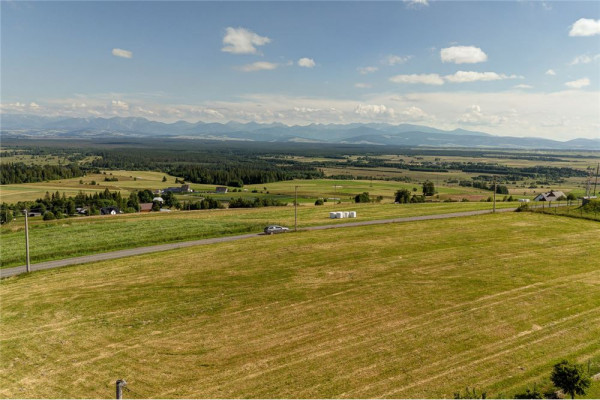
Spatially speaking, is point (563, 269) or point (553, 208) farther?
point (553, 208)

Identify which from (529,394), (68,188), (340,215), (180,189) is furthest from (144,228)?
(68,188)

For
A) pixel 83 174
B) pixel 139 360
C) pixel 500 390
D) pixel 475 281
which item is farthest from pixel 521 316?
pixel 83 174

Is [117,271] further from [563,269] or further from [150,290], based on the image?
[563,269]

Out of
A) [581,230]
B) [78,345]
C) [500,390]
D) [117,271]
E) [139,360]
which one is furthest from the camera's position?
[581,230]

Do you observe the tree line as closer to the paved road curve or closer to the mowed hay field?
the paved road curve

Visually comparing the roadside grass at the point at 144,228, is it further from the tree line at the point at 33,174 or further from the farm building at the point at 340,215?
the tree line at the point at 33,174
